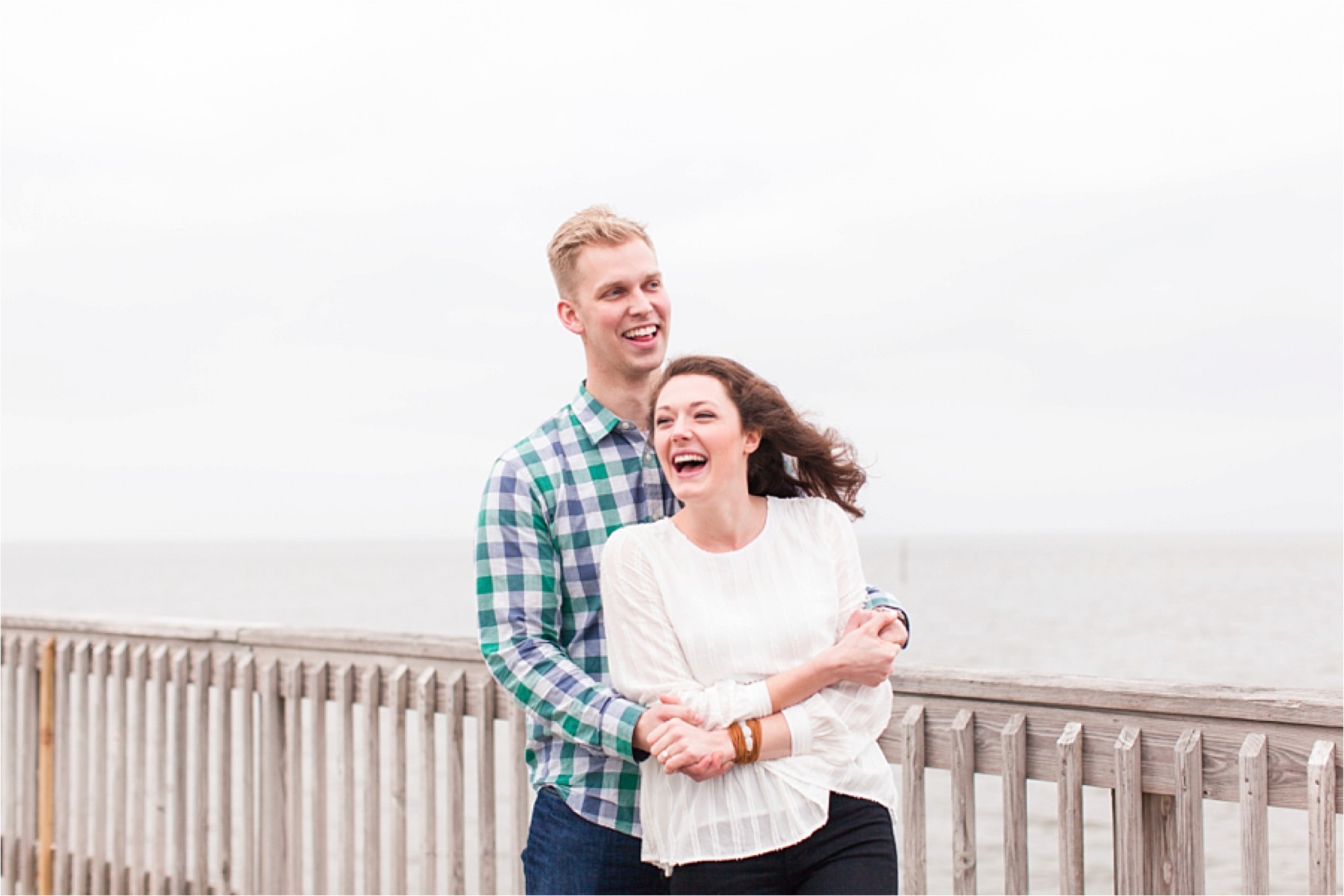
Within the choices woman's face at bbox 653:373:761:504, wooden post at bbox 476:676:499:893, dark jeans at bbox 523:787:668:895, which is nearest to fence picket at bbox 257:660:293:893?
wooden post at bbox 476:676:499:893

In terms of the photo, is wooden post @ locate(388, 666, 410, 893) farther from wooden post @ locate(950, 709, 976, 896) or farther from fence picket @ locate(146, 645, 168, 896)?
wooden post @ locate(950, 709, 976, 896)

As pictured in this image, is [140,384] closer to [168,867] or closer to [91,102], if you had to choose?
[91,102]

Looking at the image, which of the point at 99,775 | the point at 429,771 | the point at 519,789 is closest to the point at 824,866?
the point at 519,789

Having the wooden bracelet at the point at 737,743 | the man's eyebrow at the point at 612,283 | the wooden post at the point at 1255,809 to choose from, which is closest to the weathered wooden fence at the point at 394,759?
the wooden post at the point at 1255,809

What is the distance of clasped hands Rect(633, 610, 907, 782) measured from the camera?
170cm

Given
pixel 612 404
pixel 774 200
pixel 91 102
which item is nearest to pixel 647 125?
pixel 91 102

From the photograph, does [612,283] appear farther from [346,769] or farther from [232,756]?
[232,756]

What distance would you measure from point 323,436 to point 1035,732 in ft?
129

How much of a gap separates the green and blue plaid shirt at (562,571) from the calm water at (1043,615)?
813mm

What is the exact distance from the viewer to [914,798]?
91.3 inches

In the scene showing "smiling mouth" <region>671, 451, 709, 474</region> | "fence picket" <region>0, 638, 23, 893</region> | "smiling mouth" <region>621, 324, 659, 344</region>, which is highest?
"smiling mouth" <region>621, 324, 659, 344</region>

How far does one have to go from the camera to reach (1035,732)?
7.32ft

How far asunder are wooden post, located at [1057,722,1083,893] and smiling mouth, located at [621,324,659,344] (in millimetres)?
1082

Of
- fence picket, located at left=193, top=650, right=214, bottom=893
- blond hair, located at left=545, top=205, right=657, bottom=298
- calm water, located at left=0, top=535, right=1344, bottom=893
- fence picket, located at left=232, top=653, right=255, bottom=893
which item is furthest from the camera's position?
calm water, located at left=0, top=535, right=1344, bottom=893
